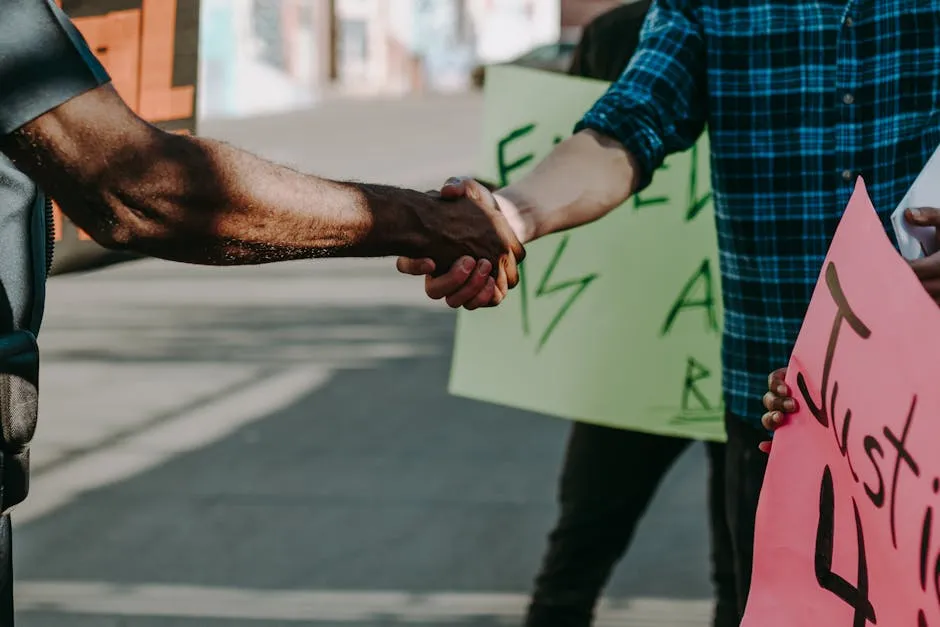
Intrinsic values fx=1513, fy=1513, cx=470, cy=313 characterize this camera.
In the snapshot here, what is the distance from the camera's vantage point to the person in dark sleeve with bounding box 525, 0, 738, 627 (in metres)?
3.15

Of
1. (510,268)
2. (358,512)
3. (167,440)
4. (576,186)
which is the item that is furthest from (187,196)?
(167,440)

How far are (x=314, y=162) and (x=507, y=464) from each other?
47.9ft

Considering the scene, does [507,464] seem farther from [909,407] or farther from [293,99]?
[293,99]

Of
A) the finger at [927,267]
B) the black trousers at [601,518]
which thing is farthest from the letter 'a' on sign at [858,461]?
the black trousers at [601,518]

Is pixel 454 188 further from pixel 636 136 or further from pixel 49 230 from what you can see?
pixel 49 230

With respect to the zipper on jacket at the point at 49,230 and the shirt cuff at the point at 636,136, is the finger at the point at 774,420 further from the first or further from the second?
the zipper on jacket at the point at 49,230

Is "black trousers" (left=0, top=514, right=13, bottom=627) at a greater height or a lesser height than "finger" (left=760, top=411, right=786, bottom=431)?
lesser

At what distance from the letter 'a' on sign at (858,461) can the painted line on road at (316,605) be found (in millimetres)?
2143

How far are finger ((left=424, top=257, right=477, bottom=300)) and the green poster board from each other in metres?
1.04

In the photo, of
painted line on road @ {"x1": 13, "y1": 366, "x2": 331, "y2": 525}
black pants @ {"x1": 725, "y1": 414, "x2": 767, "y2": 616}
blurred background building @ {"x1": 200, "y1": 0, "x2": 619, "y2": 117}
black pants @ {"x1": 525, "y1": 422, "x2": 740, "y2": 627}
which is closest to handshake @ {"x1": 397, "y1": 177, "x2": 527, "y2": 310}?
black pants @ {"x1": 725, "y1": 414, "x2": 767, "y2": 616}

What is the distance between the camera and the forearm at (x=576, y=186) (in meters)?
2.37

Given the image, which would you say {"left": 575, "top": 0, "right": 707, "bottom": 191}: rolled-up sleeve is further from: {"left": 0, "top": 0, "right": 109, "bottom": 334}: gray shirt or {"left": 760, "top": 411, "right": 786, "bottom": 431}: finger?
{"left": 0, "top": 0, "right": 109, "bottom": 334}: gray shirt

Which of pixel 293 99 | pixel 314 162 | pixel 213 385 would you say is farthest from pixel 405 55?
pixel 213 385

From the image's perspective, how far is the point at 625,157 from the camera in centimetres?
236
